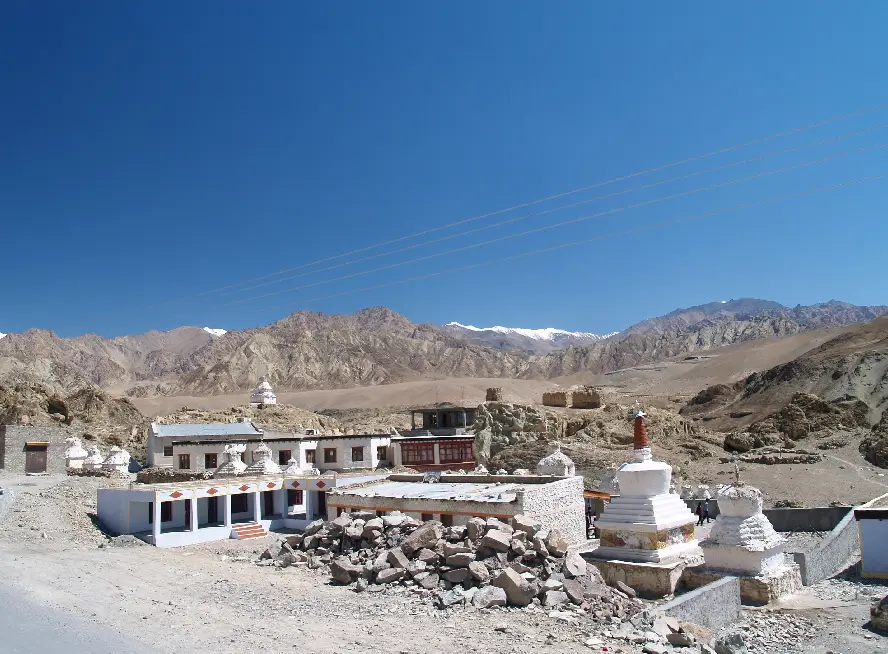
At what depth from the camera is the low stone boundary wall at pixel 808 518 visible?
24.8 meters

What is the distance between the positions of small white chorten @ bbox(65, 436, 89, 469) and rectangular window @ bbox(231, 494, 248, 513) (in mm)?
15349

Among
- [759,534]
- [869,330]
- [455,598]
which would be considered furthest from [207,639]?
[869,330]

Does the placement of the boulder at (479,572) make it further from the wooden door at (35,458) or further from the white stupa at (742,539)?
the wooden door at (35,458)

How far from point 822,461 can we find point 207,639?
36.4 metres

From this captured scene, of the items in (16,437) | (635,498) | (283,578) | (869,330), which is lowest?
(283,578)

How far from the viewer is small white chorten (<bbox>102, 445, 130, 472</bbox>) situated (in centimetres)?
3922

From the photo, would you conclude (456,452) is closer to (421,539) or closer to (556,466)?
(556,466)

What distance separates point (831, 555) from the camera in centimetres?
1950

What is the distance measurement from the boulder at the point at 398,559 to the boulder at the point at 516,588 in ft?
8.36

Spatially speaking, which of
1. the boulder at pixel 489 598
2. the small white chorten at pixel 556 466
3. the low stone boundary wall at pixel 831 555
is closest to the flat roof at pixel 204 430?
the small white chorten at pixel 556 466

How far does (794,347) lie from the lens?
451 feet

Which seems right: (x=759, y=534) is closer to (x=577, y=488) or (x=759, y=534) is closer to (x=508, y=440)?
(x=577, y=488)

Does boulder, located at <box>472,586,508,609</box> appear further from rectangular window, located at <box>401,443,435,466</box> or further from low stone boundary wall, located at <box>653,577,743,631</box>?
rectangular window, located at <box>401,443,435,466</box>

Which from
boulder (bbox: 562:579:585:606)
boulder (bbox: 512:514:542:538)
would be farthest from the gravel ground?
boulder (bbox: 512:514:542:538)
